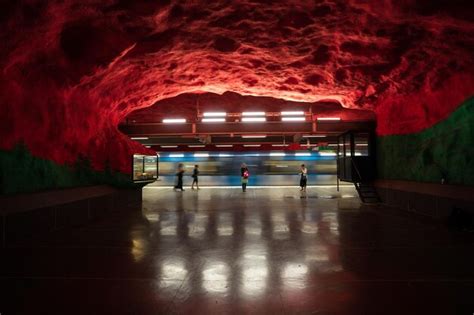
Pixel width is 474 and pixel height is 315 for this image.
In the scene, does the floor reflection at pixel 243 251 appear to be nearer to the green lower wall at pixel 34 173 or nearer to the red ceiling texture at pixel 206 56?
the green lower wall at pixel 34 173

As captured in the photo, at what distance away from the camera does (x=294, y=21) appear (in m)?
6.08

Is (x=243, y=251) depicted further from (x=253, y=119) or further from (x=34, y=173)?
(x=253, y=119)

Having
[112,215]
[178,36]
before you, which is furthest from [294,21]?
[112,215]

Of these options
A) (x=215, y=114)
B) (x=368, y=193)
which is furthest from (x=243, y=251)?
(x=215, y=114)

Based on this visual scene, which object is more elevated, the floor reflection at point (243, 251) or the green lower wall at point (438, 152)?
the green lower wall at point (438, 152)

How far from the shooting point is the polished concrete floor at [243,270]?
116 inches

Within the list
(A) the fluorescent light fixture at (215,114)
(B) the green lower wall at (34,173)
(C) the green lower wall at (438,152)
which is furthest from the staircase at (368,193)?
(B) the green lower wall at (34,173)

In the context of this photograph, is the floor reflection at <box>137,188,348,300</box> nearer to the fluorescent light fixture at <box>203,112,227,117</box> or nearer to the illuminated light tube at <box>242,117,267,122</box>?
the fluorescent light fixture at <box>203,112,227,117</box>

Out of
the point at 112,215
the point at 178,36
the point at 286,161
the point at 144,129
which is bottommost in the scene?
the point at 112,215

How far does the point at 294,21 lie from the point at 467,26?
3.05 meters

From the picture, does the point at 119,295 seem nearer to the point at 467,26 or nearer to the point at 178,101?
the point at 467,26

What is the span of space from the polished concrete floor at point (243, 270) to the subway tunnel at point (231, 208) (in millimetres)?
28

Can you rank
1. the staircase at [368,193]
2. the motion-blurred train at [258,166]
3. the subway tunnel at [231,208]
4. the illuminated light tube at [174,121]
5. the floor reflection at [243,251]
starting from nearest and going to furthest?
the subway tunnel at [231,208] → the floor reflection at [243,251] → the staircase at [368,193] → the illuminated light tube at [174,121] → the motion-blurred train at [258,166]

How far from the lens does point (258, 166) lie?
1997 centimetres
